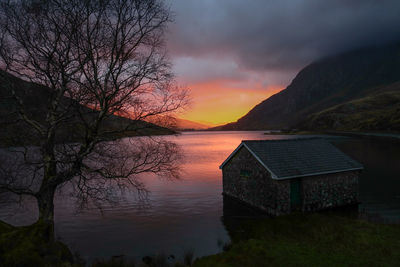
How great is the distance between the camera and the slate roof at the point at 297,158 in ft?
59.7

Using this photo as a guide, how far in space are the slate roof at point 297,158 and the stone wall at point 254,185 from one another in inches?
31.4

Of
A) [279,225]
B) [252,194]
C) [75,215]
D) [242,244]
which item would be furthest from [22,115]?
[252,194]

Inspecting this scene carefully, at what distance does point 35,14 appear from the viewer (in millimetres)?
8961

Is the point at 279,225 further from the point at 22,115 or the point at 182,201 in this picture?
the point at 22,115

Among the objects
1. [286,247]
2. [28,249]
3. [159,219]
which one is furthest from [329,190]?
[28,249]

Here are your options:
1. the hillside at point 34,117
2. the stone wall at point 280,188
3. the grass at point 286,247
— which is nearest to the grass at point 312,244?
the grass at point 286,247

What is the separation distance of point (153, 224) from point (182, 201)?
6.67m

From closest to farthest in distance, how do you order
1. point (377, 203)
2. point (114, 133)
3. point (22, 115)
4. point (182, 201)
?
point (22, 115) → point (114, 133) → point (377, 203) → point (182, 201)

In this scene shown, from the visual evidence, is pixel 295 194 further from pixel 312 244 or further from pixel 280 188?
pixel 312 244

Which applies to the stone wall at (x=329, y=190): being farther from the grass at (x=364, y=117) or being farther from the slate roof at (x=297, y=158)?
A: the grass at (x=364, y=117)

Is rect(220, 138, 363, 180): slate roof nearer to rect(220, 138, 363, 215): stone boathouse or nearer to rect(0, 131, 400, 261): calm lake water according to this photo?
rect(220, 138, 363, 215): stone boathouse

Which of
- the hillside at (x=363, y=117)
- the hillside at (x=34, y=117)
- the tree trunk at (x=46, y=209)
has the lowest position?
the tree trunk at (x=46, y=209)

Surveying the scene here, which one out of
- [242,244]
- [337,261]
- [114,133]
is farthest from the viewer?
[242,244]

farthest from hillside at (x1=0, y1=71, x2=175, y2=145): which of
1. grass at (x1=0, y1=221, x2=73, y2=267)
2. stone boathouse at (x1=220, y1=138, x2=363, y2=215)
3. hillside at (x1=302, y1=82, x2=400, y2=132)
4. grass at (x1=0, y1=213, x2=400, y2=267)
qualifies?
hillside at (x1=302, y1=82, x2=400, y2=132)
